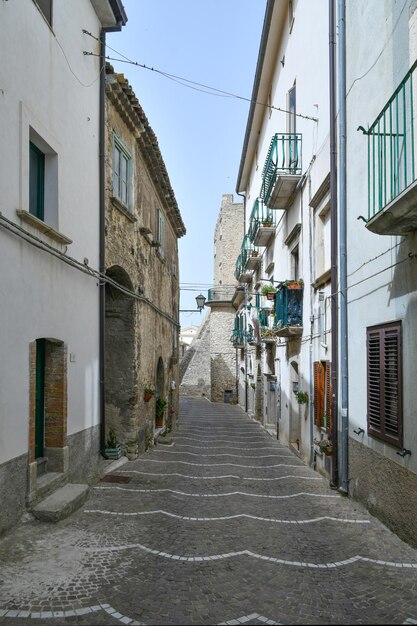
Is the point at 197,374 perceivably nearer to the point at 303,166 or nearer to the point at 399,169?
the point at 303,166

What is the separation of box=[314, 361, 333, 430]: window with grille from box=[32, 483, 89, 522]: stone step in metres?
4.09

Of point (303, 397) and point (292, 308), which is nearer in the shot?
point (303, 397)

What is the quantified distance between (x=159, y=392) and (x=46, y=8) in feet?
36.6

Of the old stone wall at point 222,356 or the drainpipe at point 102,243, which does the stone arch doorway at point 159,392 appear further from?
the old stone wall at point 222,356

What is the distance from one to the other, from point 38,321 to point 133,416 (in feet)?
15.9

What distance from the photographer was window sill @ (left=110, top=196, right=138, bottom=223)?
942 cm

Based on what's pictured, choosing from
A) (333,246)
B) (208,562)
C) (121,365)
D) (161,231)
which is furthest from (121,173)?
(208,562)

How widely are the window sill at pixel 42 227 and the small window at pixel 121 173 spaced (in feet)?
9.79

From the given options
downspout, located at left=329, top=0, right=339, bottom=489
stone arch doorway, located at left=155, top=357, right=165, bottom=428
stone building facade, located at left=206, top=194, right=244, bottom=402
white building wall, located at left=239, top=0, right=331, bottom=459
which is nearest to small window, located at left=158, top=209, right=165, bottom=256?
stone arch doorway, located at left=155, top=357, right=165, bottom=428

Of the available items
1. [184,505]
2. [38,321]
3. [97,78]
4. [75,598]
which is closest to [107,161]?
[97,78]

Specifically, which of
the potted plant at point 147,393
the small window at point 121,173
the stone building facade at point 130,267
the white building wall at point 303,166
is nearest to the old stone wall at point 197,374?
the white building wall at point 303,166

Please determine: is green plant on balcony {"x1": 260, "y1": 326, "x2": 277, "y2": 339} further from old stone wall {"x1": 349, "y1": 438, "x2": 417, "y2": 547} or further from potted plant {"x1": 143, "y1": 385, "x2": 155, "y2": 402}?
old stone wall {"x1": 349, "y1": 438, "x2": 417, "y2": 547}

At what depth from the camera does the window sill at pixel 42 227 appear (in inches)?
222

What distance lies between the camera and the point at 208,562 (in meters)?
4.70
